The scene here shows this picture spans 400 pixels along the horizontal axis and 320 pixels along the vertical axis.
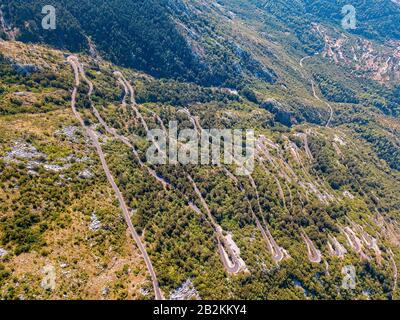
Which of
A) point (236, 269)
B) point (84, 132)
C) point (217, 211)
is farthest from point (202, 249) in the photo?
point (84, 132)

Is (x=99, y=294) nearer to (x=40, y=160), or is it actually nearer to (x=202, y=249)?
(x=202, y=249)

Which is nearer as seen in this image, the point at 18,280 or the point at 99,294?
the point at 18,280
